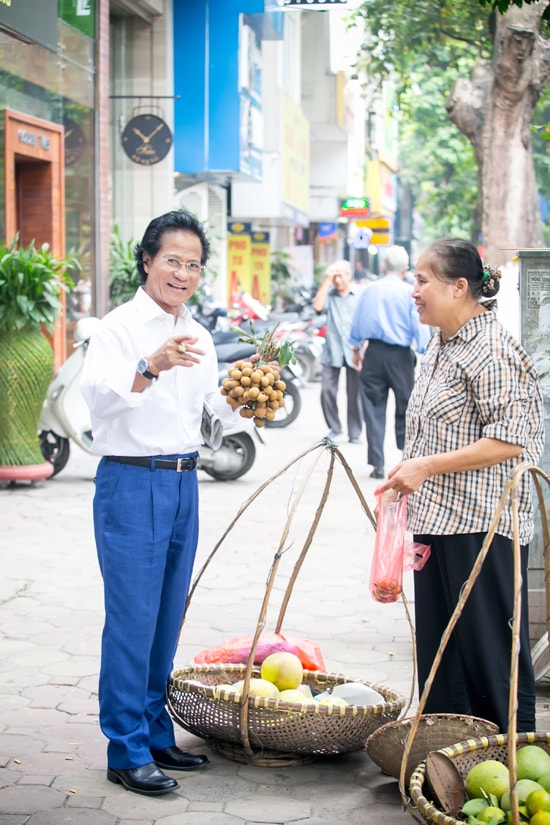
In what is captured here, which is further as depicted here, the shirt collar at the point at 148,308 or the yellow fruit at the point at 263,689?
the yellow fruit at the point at 263,689

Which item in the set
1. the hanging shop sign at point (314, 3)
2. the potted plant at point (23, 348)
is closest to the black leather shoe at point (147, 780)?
the potted plant at point (23, 348)

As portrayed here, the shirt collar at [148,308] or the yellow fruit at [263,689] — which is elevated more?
the shirt collar at [148,308]

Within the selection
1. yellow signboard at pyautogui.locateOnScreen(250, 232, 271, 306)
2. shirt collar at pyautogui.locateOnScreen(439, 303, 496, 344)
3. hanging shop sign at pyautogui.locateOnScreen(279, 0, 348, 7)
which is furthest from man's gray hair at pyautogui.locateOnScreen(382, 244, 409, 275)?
yellow signboard at pyautogui.locateOnScreen(250, 232, 271, 306)

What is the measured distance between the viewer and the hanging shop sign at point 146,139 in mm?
16562

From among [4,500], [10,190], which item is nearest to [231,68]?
[10,190]

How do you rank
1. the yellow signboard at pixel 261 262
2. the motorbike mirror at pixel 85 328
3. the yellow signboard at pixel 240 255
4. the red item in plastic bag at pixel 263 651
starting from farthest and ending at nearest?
the yellow signboard at pixel 261 262
the yellow signboard at pixel 240 255
the motorbike mirror at pixel 85 328
the red item in plastic bag at pixel 263 651

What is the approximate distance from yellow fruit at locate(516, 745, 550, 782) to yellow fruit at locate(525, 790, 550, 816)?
0.52 ft

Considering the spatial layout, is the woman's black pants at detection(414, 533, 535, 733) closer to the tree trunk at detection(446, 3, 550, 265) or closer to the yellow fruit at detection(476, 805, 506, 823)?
the yellow fruit at detection(476, 805, 506, 823)

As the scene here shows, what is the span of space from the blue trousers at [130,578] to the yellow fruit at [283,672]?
0.54 metres

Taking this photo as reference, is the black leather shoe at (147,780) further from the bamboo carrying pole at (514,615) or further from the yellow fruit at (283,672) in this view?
the bamboo carrying pole at (514,615)

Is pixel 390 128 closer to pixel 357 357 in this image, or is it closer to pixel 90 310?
pixel 90 310

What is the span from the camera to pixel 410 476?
366 centimetres

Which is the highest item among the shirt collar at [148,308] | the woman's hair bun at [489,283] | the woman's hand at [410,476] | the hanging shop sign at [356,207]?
the hanging shop sign at [356,207]

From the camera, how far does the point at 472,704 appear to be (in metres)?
3.95
